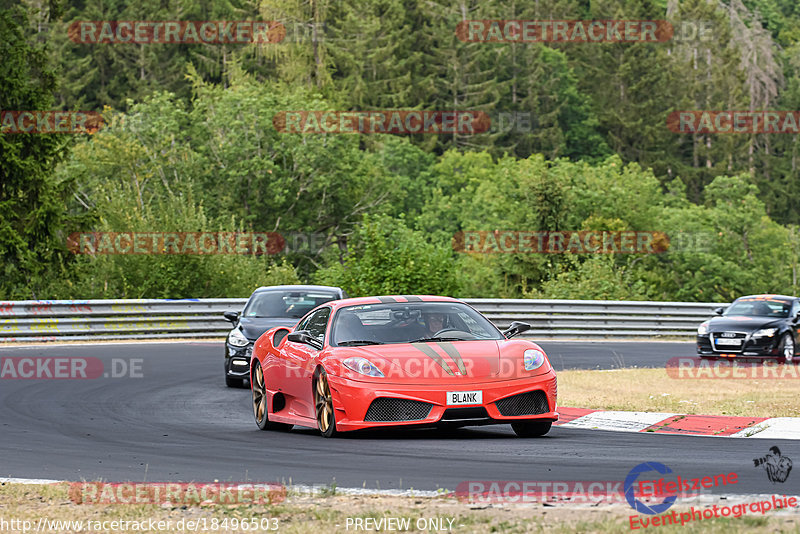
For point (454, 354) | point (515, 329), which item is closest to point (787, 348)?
point (515, 329)

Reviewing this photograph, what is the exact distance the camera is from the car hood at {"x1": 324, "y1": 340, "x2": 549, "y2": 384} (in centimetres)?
1113

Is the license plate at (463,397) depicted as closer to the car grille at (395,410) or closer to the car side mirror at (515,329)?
the car grille at (395,410)

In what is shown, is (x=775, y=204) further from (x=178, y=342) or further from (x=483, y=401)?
(x=483, y=401)

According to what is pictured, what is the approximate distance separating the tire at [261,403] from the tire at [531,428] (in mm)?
2606

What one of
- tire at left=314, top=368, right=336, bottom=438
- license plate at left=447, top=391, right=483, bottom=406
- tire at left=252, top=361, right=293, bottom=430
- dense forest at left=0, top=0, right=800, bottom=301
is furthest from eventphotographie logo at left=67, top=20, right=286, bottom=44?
license plate at left=447, top=391, right=483, bottom=406

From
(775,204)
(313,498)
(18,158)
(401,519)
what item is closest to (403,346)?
(313,498)

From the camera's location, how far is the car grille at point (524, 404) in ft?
36.5

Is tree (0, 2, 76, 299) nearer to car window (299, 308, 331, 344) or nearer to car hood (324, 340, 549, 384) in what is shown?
car window (299, 308, 331, 344)

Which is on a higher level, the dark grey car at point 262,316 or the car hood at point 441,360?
the car hood at point 441,360

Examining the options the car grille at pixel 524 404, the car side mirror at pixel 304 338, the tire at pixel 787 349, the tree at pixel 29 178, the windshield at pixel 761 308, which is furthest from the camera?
the tree at pixel 29 178

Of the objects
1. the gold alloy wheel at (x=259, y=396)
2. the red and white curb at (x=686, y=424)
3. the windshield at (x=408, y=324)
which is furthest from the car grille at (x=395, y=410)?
the red and white curb at (x=686, y=424)

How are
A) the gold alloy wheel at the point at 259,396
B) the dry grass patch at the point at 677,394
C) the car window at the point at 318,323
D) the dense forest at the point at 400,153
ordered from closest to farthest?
the car window at the point at 318,323, the gold alloy wheel at the point at 259,396, the dry grass patch at the point at 677,394, the dense forest at the point at 400,153

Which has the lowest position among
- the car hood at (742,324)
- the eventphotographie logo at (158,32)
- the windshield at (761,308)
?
the car hood at (742,324)

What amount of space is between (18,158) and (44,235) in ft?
7.59
